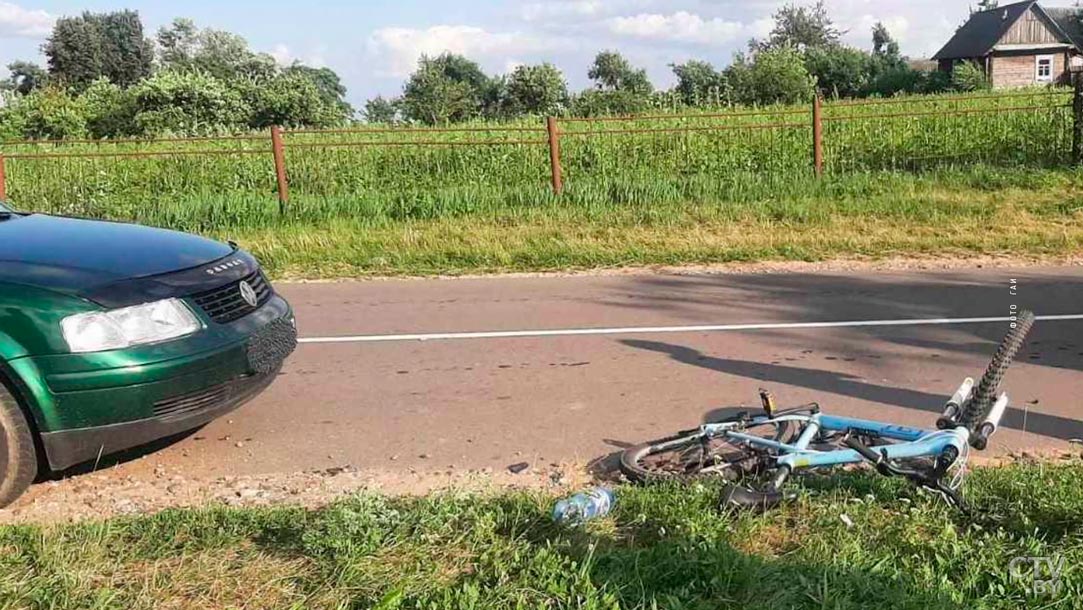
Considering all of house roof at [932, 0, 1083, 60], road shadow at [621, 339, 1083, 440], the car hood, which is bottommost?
road shadow at [621, 339, 1083, 440]

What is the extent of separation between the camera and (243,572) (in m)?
3.27

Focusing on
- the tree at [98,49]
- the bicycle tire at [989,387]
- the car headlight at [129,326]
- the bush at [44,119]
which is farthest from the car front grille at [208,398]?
the tree at [98,49]

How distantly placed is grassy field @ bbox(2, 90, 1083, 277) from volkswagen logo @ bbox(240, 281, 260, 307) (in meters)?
5.73

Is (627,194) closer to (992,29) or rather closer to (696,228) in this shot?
(696,228)

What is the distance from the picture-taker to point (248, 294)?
4730mm

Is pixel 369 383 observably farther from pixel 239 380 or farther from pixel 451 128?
pixel 451 128

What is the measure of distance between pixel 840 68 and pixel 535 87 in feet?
72.8

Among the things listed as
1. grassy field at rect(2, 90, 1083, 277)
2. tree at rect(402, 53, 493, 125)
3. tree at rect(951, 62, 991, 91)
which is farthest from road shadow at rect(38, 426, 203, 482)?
tree at rect(951, 62, 991, 91)

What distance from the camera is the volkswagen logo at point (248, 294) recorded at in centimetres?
469

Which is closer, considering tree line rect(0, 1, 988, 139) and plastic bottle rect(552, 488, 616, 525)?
plastic bottle rect(552, 488, 616, 525)

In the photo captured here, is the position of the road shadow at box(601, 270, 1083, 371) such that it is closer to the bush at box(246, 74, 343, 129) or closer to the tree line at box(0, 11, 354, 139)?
the tree line at box(0, 11, 354, 139)

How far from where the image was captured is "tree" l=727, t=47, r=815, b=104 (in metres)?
43.2

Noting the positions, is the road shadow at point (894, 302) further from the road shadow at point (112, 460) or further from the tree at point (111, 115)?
the tree at point (111, 115)

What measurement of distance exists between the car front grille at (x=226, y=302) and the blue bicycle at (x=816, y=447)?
6.27ft
